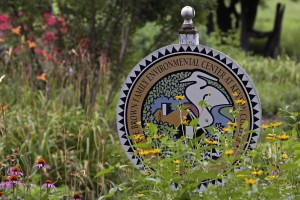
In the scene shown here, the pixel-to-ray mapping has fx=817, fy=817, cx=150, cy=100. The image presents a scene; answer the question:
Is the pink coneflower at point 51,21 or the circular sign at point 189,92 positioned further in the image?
the pink coneflower at point 51,21

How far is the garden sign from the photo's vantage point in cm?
429

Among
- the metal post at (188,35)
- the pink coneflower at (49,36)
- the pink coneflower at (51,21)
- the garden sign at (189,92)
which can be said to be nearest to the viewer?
the garden sign at (189,92)

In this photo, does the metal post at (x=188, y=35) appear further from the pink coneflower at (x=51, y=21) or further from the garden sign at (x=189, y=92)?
the pink coneflower at (x=51, y=21)

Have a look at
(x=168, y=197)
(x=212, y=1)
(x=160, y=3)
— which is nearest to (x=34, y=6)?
(x=160, y=3)

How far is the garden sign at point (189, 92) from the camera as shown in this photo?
4.29 meters

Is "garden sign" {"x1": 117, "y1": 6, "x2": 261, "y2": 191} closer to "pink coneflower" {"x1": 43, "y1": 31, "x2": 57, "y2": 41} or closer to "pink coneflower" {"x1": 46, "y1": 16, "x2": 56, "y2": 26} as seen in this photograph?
"pink coneflower" {"x1": 46, "y1": 16, "x2": 56, "y2": 26}

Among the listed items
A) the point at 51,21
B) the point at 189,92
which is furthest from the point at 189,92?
the point at 51,21

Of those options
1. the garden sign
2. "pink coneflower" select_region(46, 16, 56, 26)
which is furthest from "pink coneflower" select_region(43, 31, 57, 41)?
the garden sign

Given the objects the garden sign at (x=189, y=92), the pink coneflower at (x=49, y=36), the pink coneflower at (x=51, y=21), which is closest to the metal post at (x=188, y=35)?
the garden sign at (x=189, y=92)

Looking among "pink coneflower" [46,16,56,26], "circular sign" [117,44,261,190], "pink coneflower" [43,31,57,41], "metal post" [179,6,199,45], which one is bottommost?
"circular sign" [117,44,261,190]

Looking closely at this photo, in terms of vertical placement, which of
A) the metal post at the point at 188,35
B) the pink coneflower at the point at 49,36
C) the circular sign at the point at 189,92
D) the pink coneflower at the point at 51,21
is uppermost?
the pink coneflower at the point at 51,21

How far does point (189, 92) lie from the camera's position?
14.4ft

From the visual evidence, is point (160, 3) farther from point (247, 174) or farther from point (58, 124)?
point (247, 174)

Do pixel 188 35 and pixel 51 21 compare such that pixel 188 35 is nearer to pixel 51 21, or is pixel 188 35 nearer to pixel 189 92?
pixel 189 92
